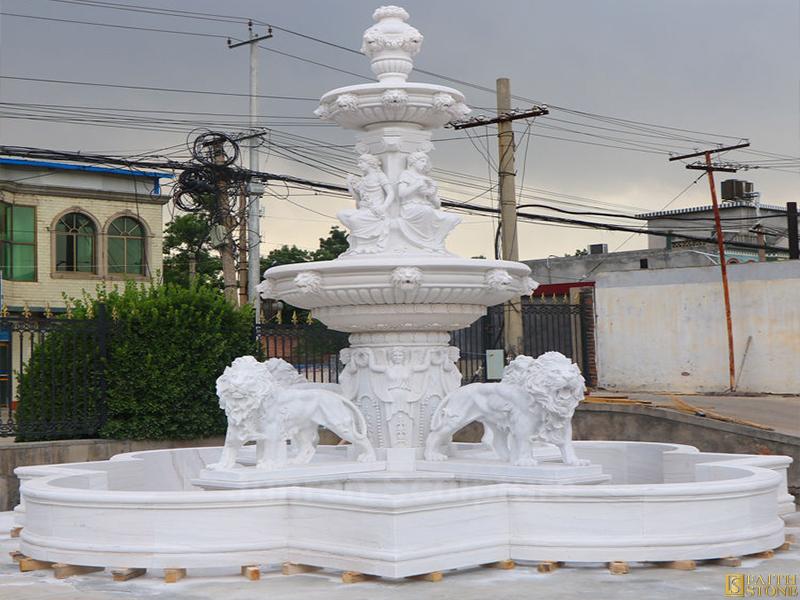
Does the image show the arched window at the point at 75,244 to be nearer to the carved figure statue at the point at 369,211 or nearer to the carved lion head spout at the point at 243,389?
the carved figure statue at the point at 369,211

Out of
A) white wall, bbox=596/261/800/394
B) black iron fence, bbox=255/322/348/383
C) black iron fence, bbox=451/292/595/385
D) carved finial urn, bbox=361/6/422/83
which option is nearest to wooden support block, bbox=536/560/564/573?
carved finial urn, bbox=361/6/422/83

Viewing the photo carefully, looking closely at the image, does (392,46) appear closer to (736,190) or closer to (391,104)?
(391,104)

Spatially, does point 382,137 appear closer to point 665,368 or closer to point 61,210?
point 665,368

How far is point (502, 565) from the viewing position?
22.8ft

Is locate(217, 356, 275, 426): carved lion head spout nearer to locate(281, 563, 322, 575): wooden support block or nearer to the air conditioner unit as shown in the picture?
locate(281, 563, 322, 575): wooden support block

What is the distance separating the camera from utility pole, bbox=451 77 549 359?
17750mm

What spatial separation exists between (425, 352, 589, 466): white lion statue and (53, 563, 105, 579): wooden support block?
2719 mm

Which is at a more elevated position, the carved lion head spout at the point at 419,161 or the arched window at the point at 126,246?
the arched window at the point at 126,246

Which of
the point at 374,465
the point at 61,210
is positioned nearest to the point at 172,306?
the point at 374,465

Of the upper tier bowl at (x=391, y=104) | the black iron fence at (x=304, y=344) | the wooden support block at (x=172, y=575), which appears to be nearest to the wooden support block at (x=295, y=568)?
the wooden support block at (x=172, y=575)

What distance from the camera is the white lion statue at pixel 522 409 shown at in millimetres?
7918

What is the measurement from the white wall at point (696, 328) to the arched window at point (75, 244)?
13828 mm

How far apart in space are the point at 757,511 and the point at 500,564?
1738mm

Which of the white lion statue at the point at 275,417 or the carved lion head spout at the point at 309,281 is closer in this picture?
the white lion statue at the point at 275,417
